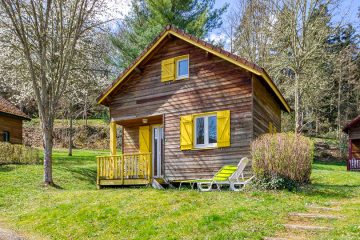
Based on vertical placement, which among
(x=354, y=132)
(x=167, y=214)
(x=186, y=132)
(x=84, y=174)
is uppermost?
(x=354, y=132)

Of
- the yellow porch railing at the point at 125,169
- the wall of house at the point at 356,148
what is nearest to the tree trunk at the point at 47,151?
the yellow porch railing at the point at 125,169

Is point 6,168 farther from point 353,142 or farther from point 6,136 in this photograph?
point 353,142

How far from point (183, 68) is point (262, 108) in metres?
3.65

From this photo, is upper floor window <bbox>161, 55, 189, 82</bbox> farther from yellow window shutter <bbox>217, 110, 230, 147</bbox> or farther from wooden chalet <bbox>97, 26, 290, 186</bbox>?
yellow window shutter <bbox>217, 110, 230, 147</bbox>

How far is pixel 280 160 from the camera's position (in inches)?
456

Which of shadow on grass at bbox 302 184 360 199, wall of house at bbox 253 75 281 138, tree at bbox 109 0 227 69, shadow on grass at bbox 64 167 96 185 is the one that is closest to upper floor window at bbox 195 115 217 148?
wall of house at bbox 253 75 281 138

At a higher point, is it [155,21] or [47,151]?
[155,21]

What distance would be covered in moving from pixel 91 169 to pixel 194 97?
964 cm

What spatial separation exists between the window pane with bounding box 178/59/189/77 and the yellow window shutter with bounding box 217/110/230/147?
2.48 meters

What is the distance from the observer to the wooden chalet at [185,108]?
14461mm

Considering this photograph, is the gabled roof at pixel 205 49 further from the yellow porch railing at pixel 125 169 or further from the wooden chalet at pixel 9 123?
the wooden chalet at pixel 9 123

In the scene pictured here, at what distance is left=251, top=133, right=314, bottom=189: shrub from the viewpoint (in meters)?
11.5

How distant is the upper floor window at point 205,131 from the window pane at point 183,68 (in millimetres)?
1997

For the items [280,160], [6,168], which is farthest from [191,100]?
[6,168]
